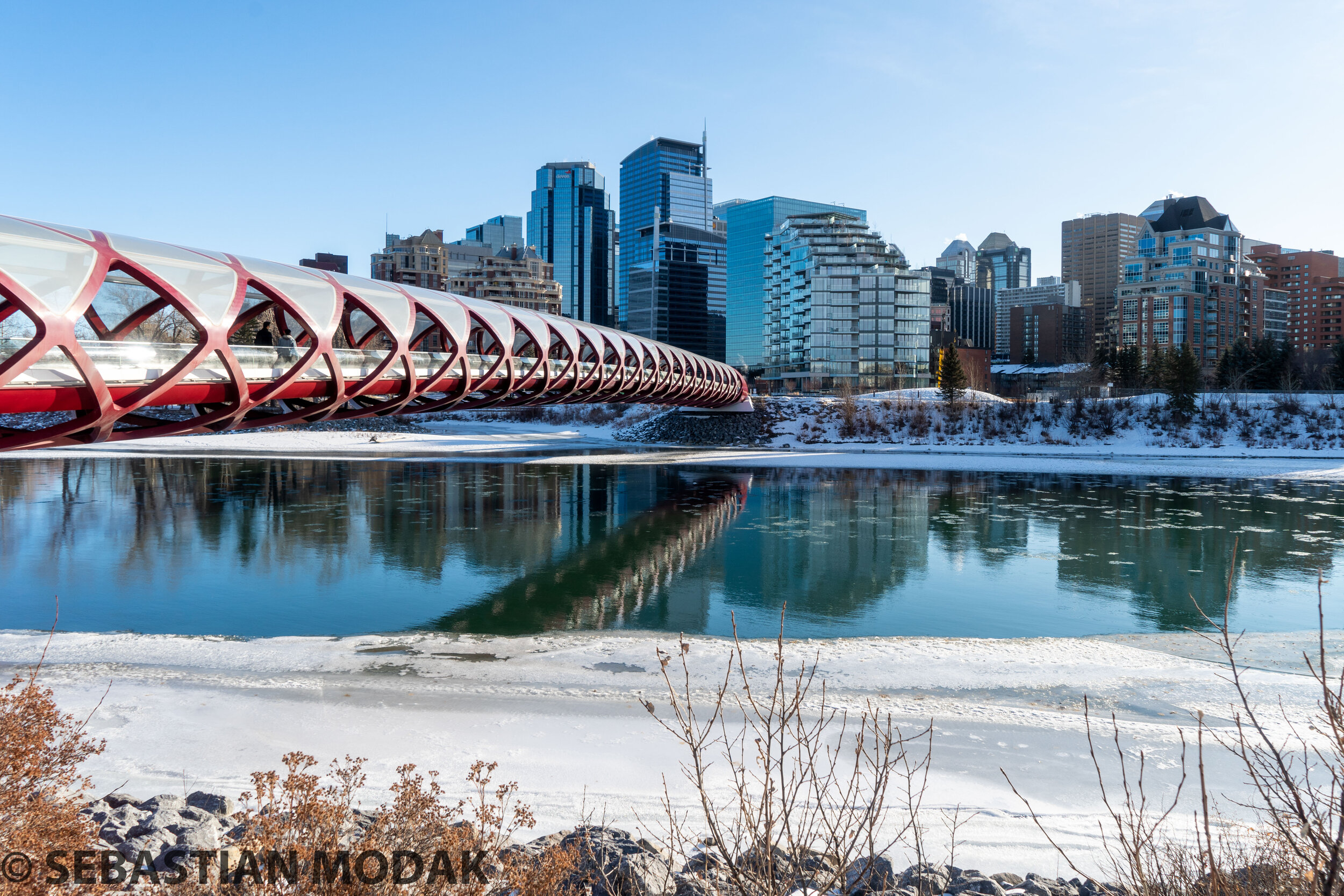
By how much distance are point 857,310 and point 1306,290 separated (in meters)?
140

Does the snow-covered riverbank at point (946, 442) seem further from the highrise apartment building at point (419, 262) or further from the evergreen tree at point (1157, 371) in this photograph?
the highrise apartment building at point (419, 262)

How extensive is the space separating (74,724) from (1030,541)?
21326 mm

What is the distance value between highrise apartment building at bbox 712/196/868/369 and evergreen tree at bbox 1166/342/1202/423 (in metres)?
108

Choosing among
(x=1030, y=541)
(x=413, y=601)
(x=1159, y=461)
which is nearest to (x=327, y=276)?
(x=413, y=601)

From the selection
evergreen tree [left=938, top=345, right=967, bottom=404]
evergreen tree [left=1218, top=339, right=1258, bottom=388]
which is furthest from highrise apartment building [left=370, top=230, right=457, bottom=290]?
evergreen tree [left=1218, top=339, right=1258, bottom=388]

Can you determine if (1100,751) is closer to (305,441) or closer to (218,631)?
(218,631)

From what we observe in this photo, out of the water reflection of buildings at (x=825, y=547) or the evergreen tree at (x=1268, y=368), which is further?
the evergreen tree at (x=1268, y=368)

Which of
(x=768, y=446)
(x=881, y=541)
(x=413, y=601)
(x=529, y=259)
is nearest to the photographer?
(x=413, y=601)

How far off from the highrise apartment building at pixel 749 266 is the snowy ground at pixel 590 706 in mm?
153317

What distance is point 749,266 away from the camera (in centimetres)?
17275

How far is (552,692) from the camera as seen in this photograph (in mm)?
10195

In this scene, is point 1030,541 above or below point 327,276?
below

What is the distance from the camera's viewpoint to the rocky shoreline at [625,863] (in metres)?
5.21

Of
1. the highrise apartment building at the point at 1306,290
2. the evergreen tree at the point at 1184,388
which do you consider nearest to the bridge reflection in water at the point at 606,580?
the evergreen tree at the point at 1184,388
